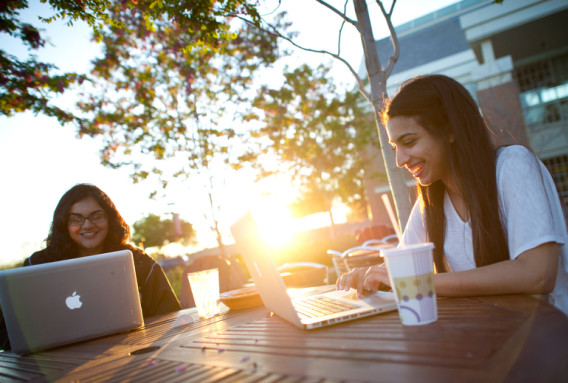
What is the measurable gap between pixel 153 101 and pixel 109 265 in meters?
5.15

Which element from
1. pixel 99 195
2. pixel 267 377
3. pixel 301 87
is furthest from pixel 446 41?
pixel 267 377

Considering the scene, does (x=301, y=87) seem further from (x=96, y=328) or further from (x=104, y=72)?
(x=96, y=328)

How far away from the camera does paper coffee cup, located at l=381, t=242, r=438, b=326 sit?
0.96m

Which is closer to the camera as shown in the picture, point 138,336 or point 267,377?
point 267,377

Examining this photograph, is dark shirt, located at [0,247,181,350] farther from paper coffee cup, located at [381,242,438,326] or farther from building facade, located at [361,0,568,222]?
building facade, located at [361,0,568,222]

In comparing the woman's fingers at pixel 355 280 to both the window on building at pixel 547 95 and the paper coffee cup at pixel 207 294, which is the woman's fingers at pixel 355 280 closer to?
the paper coffee cup at pixel 207 294

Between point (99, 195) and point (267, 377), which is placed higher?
point (99, 195)

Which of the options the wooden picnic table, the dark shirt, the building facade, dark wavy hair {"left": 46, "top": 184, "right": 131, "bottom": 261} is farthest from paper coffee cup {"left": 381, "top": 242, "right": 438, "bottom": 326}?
the building facade

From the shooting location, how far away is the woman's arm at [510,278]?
3.96 feet

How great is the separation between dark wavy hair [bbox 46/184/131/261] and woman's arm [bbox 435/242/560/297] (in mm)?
2335

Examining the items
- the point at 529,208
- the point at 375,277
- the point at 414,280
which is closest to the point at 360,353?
the point at 414,280

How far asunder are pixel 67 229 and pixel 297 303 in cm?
197

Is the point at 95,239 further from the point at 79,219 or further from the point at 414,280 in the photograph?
the point at 414,280

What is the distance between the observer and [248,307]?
6.41 feet
